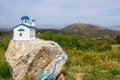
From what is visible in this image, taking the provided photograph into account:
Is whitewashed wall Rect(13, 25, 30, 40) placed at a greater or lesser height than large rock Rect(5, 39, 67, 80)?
Result: greater

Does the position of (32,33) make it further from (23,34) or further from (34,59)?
(34,59)

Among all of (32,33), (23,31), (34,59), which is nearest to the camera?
(34,59)

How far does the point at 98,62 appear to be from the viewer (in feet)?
28.8

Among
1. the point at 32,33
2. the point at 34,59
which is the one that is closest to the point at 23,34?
the point at 32,33

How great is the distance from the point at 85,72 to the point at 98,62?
4.27ft

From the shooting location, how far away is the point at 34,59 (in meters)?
6.89

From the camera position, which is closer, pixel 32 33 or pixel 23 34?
pixel 23 34

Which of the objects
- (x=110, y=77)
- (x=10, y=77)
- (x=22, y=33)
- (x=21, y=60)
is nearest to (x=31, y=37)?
(x=22, y=33)

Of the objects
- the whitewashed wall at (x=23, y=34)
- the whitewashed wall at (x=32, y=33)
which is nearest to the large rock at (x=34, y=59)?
the whitewashed wall at (x=23, y=34)

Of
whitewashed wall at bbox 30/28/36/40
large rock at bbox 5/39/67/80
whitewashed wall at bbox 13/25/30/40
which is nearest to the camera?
large rock at bbox 5/39/67/80

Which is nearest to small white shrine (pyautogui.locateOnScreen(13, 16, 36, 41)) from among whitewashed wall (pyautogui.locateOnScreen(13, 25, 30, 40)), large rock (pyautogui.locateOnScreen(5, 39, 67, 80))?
whitewashed wall (pyautogui.locateOnScreen(13, 25, 30, 40))

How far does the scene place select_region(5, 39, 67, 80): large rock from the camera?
686 cm

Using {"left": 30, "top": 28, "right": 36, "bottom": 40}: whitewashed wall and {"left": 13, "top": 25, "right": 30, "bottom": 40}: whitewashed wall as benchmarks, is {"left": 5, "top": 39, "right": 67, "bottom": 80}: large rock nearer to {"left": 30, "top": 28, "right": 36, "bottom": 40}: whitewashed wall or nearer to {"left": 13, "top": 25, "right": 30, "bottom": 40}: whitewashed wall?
{"left": 13, "top": 25, "right": 30, "bottom": 40}: whitewashed wall

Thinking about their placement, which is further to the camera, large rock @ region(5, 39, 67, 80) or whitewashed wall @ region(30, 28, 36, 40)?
whitewashed wall @ region(30, 28, 36, 40)
